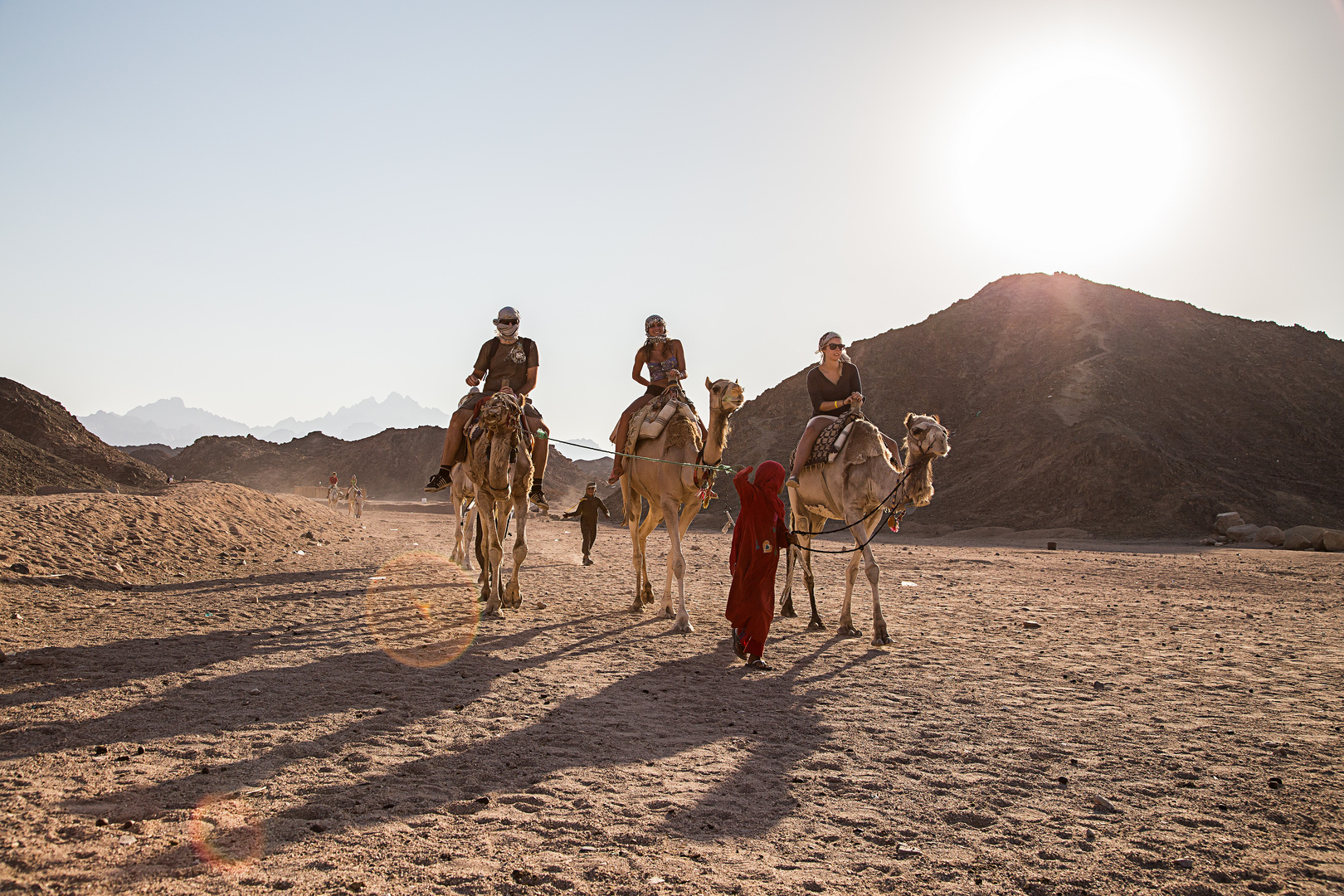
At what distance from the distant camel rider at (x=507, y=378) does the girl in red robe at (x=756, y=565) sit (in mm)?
4225

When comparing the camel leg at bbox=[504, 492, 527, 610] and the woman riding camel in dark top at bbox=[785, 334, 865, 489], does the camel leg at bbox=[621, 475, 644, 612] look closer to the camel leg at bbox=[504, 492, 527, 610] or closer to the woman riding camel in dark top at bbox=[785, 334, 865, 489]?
the camel leg at bbox=[504, 492, 527, 610]

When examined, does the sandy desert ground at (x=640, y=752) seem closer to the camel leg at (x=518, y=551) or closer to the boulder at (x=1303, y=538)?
the camel leg at (x=518, y=551)

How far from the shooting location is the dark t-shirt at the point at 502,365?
11930 millimetres

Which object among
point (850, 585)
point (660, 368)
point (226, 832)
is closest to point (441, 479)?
point (660, 368)

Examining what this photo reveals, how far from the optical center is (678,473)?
1073 centimetres

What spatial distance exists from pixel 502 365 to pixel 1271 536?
29423mm

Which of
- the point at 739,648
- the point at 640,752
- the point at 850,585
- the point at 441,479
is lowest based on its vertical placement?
the point at 640,752

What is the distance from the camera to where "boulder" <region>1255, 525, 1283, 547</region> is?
2814 centimetres

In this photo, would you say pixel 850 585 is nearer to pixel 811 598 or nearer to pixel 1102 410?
pixel 811 598

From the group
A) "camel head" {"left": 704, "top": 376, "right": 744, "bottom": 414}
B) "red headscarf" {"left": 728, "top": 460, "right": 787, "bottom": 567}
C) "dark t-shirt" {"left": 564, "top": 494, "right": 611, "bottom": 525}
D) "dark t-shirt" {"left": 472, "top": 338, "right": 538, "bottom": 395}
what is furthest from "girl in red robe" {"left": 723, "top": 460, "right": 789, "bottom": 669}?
"dark t-shirt" {"left": 564, "top": 494, "right": 611, "bottom": 525}

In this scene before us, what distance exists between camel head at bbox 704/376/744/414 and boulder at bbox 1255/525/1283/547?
2759cm

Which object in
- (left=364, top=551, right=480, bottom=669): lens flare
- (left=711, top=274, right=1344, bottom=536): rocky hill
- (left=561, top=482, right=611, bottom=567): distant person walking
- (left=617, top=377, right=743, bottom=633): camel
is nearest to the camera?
(left=364, top=551, right=480, bottom=669): lens flare

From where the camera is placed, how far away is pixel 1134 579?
17500 mm

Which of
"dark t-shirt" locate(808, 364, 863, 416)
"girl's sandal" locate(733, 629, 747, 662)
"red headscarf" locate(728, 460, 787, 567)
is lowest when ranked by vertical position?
"girl's sandal" locate(733, 629, 747, 662)
